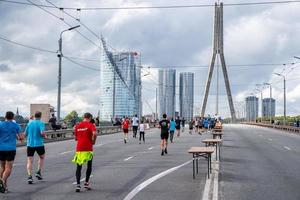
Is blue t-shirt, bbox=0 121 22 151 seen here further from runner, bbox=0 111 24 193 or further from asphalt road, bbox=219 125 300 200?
asphalt road, bbox=219 125 300 200

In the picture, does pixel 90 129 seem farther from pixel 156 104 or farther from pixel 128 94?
pixel 156 104

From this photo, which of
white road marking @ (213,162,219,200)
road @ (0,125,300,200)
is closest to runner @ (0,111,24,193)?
road @ (0,125,300,200)

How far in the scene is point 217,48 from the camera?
10688 centimetres

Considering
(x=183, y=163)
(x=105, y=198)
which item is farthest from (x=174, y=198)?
(x=183, y=163)

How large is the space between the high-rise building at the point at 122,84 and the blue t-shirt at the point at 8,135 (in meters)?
56.7

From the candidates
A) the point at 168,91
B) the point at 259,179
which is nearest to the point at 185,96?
the point at 168,91

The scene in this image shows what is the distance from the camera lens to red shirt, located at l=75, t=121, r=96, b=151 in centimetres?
1340

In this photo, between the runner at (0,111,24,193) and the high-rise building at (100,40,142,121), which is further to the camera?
the high-rise building at (100,40,142,121)

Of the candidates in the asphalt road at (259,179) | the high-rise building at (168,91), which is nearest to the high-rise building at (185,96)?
the high-rise building at (168,91)

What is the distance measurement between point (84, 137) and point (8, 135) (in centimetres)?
174

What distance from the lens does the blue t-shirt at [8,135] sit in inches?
526

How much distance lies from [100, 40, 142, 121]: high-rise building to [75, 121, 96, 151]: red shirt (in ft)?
187

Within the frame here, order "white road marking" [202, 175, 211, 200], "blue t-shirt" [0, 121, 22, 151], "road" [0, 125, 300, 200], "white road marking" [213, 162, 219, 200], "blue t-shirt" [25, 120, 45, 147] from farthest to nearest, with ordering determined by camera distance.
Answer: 1. "blue t-shirt" [25, 120, 45, 147]
2. "blue t-shirt" [0, 121, 22, 151]
3. "road" [0, 125, 300, 200]
4. "white road marking" [213, 162, 219, 200]
5. "white road marking" [202, 175, 211, 200]

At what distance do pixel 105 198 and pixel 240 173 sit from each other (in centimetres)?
663
